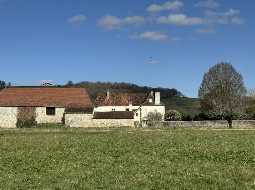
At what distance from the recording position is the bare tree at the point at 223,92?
9019cm

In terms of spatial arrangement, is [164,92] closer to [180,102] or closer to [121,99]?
[180,102]

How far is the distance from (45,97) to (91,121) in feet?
33.6

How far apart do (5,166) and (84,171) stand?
3579mm

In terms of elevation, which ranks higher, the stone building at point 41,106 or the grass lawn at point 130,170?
the stone building at point 41,106

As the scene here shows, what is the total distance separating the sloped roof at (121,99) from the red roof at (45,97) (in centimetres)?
2299

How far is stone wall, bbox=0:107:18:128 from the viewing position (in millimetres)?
Result: 84200

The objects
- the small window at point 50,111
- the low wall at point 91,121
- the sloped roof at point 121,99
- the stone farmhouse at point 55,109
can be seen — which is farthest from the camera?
the sloped roof at point 121,99

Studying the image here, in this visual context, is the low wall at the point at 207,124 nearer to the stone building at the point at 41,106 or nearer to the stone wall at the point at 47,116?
the stone building at the point at 41,106

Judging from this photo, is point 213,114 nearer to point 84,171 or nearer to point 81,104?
point 81,104

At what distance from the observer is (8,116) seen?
84812 mm

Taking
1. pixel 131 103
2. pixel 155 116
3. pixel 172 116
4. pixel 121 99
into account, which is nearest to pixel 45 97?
pixel 121 99

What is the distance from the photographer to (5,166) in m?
19.2

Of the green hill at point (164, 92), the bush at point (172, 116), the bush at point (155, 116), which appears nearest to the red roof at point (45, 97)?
the bush at point (155, 116)

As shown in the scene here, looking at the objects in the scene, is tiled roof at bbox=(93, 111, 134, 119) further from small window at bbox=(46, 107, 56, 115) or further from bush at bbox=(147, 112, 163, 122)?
bush at bbox=(147, 112, 163, 122)
